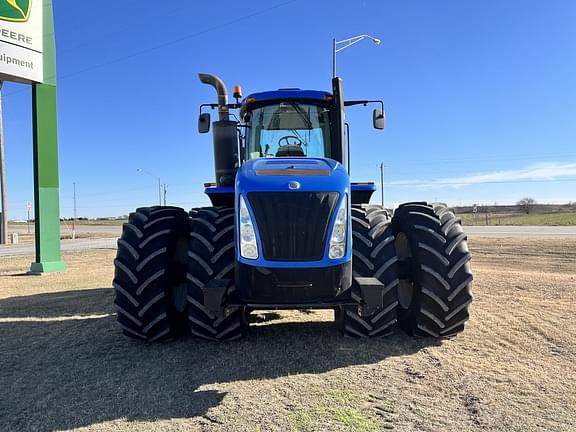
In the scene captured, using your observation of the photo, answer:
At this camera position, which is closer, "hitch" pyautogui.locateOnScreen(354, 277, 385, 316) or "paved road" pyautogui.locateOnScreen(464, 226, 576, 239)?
"hitch" pyautogui.locateOnScreen(354, 277, 385, 316)

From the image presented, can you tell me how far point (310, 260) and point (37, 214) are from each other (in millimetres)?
10524

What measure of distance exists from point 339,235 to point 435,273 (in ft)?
4.31

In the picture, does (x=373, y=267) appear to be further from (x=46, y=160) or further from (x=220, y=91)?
(x=46, y=160)

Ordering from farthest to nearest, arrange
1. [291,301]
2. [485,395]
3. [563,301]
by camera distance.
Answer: [563,301] < [291,301] < [485,395]

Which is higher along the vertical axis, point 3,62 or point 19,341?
point 3,62

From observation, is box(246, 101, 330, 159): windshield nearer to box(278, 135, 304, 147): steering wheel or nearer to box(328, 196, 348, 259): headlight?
box(278, 135, 304, 147): steering wheel

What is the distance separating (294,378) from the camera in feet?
13.5

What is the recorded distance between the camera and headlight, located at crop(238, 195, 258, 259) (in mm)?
4125

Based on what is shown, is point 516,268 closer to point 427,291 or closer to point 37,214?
point 427,291

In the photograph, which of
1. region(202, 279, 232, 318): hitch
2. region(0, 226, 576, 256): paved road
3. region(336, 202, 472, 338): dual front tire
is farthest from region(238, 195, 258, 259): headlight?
region(0, 226, 576, 256): paved road

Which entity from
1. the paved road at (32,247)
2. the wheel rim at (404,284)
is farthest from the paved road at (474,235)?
the wheel rim at (404,284)

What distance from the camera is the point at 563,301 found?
7.20 m

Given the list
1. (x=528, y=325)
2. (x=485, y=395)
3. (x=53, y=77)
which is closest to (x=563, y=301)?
(x=528, y=325)

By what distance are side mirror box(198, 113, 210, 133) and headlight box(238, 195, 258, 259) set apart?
7.46 feet
